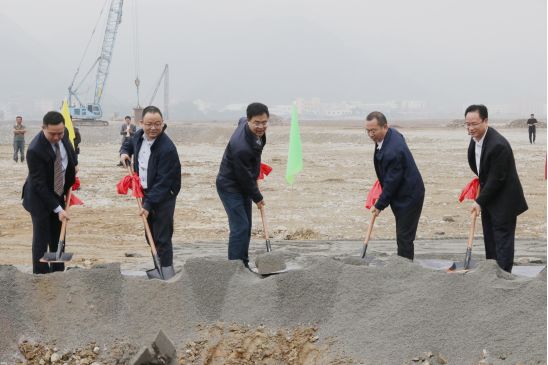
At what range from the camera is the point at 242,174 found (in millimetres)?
6445

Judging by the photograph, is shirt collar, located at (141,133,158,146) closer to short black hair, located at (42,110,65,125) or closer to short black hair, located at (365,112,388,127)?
short black hair, located at (42,110,65,125)

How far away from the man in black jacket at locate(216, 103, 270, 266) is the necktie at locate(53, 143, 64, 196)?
1.27m

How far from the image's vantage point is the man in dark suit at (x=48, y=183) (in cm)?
625

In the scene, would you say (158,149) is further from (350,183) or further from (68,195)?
(350,183)

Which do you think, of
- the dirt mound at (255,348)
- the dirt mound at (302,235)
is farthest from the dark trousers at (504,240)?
the dirt mound at (302,235)

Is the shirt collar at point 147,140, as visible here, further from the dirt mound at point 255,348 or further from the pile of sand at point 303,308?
the dirt mound at point 255,348

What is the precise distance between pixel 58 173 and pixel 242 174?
4.84ft

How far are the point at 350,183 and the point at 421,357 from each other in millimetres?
11697

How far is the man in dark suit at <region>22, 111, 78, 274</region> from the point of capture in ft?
20.5

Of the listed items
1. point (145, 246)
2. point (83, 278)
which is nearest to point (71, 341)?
point (83, 278)

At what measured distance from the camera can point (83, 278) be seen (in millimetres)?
5977

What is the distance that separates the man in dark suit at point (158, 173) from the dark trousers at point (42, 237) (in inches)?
30.5

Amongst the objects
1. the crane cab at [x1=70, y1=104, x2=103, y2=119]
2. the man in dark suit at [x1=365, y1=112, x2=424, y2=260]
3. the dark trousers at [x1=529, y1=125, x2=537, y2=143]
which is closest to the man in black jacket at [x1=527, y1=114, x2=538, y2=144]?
the dark trousers at [x1=529, y1=125, x2=537, y2=143]

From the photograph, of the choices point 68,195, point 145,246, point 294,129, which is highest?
point 294,129
